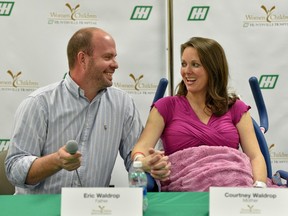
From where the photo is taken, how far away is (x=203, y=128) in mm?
2162

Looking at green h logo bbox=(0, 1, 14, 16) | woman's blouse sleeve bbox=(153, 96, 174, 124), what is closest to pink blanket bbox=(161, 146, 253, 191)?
woman's blouse sleeve bbox=(153, 96, 174, 124)

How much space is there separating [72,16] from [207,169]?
1866 mm

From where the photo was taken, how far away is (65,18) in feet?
10.9

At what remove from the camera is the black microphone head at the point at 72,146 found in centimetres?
145

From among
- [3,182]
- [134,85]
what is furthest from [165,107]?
[134,85]

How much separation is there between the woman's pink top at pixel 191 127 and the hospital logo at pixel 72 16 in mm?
1344

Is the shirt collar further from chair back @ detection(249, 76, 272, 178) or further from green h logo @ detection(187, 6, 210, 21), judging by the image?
green h logo @ detection(187, 6, 210, 21)

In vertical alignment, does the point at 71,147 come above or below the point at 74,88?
below

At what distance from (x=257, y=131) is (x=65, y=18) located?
5.86 feet

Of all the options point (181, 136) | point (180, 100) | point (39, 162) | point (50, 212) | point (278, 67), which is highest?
point (278, 67)

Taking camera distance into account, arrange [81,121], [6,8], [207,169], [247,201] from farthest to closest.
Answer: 1. [6,8]
2. [81,121]
3. [207,169]
4. [247,201]

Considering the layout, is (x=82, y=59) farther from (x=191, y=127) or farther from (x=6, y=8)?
(x=6, y=8)

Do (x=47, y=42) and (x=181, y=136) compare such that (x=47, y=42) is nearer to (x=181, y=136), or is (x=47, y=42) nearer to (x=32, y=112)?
(x=32, y=112)

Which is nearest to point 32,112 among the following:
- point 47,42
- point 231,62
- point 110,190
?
point 110,190
